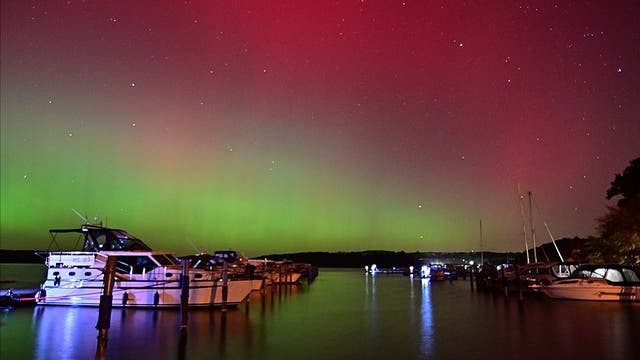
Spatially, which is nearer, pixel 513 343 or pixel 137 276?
pixel 513 343

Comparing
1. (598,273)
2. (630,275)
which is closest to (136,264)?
(598,273)

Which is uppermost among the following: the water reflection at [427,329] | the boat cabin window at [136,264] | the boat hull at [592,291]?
the boat cabin window at [136,264]

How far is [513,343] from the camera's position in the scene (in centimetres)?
2156

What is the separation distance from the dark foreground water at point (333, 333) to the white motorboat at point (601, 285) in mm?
3215

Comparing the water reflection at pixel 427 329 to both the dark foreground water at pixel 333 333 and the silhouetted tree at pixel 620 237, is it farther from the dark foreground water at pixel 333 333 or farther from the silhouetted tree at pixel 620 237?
the silhouetted tree at pixel 620 237

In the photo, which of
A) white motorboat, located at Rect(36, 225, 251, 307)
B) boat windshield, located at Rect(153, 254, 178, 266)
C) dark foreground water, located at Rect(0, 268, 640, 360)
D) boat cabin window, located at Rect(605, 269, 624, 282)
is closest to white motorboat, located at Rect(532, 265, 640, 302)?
boat cabin window, located at Rect(605, 269, 624, 282)

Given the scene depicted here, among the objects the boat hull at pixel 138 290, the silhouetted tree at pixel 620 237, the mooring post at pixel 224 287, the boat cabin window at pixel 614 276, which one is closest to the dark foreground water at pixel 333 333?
the mooring post at pixel 224 287

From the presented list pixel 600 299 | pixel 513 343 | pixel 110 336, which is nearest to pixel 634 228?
pixel 600 299

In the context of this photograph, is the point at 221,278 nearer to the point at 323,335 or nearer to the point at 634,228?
the point at 323,335

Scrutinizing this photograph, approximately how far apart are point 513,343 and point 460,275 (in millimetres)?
78576

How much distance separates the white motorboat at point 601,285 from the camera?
39125 mm

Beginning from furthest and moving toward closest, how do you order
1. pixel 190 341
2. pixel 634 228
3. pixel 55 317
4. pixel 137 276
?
1. pixel 634 228
2. pixel 137 276
3. pixel 55 317
4. pixel 190 341

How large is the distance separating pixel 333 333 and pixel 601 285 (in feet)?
78.6

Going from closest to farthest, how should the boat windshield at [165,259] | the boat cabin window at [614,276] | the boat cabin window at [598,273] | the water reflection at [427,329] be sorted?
the water reflection at [427,329], the boat windshield at [165,259], the boat cabin window at [614,276], the boat cabin window at [598,273]
